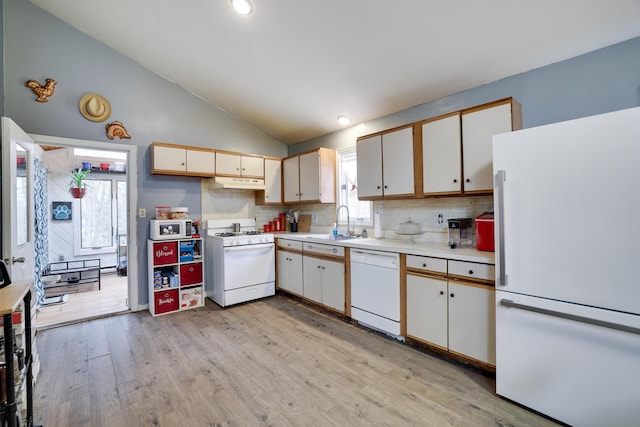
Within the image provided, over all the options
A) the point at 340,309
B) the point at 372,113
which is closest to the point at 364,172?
the point at 372,113

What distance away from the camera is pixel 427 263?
7.90 feet

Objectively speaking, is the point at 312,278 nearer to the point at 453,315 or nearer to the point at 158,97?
the point at 453,315

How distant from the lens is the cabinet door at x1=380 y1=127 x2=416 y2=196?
288 cm

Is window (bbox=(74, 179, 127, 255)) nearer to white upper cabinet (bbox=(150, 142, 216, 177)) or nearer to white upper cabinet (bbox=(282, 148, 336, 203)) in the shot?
white upper cabinet (bbox=(150, 142, 216, 177))

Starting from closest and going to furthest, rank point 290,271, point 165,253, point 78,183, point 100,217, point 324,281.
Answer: point 324,281 → point 165,253 → point 290,271 → point 78,183 → point 100,217

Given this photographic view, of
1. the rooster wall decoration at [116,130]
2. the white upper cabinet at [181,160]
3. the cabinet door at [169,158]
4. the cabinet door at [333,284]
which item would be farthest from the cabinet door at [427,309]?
the rooster wall decoration at [116,130]

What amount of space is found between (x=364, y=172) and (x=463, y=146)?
114cm

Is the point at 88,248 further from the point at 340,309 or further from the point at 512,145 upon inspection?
the point at 512,145

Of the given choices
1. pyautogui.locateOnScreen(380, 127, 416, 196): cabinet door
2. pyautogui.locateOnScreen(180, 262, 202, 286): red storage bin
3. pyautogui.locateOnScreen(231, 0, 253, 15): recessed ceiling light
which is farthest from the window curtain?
pyautogui.locateOnScreen(380, 127, 416, 196): cabinet door

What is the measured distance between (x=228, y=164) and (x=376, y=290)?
2689mm

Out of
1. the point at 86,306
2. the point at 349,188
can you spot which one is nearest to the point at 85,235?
the point at 86,306

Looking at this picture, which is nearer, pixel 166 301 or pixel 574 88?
pixel 574 88

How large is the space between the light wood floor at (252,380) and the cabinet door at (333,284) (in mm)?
236

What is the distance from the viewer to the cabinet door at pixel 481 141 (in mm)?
2268
